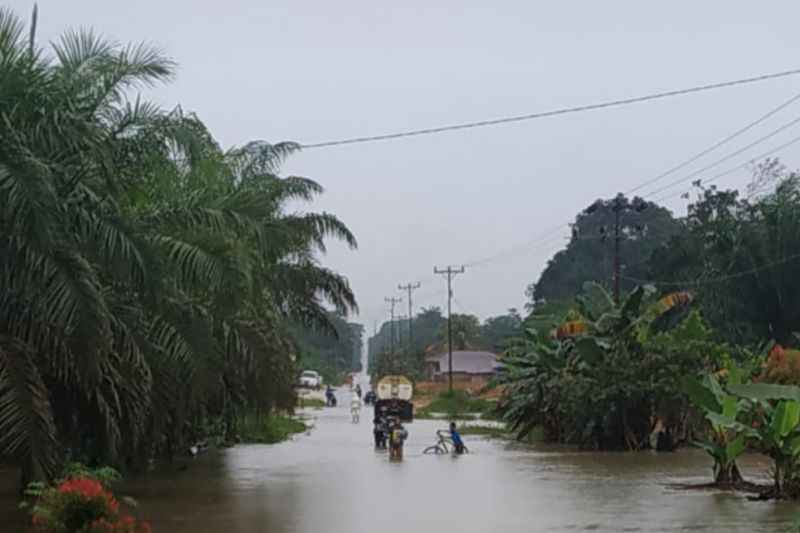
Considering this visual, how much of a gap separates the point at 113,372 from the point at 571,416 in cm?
2159

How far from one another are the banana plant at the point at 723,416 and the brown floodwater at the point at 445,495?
845mm

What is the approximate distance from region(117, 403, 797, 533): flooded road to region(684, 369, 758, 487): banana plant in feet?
3.10

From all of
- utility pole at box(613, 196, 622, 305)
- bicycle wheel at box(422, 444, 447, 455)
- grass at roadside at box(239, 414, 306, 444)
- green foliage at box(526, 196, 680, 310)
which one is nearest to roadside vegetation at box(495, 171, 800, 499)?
utility pole at box(613, 196, 622, 305)

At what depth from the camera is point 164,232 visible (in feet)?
65.4

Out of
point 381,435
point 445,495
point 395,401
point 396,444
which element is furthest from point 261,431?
point 445,495

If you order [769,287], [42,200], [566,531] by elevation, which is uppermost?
[769,287]

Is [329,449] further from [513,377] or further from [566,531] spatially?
[566,531]

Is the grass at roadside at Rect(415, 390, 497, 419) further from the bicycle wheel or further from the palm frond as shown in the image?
the palm frond

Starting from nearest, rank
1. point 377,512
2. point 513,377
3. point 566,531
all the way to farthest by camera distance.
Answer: point 566,531
point 377,512
point 513,377

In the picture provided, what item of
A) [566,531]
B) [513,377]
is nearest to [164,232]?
[566,531]

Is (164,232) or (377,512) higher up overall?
(164,232)

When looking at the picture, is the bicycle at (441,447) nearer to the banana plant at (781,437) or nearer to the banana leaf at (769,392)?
the banana plant at (781,437)

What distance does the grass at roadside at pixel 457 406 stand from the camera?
6764 centimetres

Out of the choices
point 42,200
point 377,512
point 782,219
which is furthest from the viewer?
point 782,219
